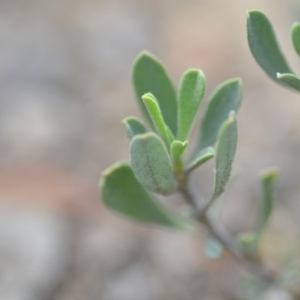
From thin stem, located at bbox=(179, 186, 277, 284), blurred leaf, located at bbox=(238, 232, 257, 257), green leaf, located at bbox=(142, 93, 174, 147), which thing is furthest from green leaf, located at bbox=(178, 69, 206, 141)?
blurred leaf, located at bbox=(238, 232, 257, 257)

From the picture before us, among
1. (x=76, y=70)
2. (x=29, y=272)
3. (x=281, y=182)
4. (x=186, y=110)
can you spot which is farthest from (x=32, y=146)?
(x=186, y=110)

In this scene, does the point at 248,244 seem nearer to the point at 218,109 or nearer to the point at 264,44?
the point at 218,109

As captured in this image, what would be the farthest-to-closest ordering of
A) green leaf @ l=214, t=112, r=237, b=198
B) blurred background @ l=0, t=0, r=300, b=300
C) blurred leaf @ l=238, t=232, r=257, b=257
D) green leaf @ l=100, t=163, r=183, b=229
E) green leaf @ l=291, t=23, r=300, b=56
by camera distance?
blurred background @ l=0, t=0, r=300, b=300 → blurred leaf @ l=238, t=232, r=257, b=257 → green leaf @ l=100, t=163, r=183, b=229 → green leaf @ l=291, t=23, r=300, b=56 → green leaf @ l=214, t=112, r=237, b=198

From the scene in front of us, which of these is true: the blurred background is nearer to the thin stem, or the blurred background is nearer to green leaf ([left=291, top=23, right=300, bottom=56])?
the thin stem

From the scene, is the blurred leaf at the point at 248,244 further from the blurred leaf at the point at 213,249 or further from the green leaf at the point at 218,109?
the green leaf at the point at 218,109

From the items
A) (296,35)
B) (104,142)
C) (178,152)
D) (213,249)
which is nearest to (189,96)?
(178,152)
